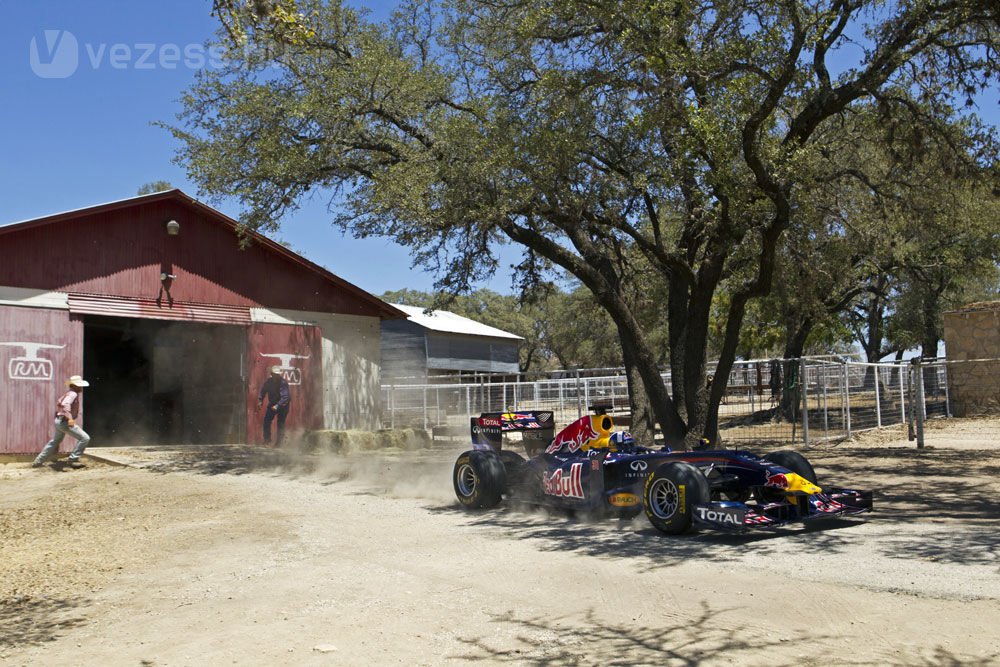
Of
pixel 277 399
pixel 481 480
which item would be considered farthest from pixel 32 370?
pixel 481 480

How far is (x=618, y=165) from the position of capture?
1672cm

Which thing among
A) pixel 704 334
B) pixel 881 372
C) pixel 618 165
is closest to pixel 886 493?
pixel 704 334

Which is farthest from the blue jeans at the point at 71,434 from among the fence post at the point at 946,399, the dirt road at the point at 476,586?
the fence post at the point at 946,399

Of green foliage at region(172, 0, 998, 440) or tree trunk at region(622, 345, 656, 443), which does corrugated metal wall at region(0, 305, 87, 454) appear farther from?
tree trunk at region(622, 345, 656, 443)

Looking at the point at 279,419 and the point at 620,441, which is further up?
the point at 279,419

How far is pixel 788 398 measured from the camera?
64.6 ft

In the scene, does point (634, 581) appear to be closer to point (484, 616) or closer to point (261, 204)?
point (484, 616)

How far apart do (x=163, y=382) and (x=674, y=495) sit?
68.7 feet

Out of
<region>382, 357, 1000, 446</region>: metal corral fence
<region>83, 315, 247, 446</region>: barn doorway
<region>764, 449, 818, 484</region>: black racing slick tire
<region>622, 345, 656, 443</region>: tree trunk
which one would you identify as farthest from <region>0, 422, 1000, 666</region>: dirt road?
<region>83, 315, 247, 446</region>: barn doorway

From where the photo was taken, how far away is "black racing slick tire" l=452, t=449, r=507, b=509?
10.9 metres

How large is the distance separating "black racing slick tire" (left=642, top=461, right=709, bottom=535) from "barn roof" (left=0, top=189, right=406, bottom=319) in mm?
13163

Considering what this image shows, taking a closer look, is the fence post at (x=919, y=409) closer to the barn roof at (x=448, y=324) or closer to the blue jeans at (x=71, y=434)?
the blue jeans at (x=71, y=434)

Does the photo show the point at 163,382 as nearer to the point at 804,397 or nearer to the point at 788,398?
the point at 788,398

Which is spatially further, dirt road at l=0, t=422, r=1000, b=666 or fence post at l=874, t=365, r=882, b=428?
fence post at l=874, t=365, r=882, b=428
